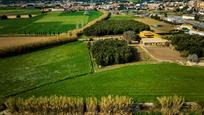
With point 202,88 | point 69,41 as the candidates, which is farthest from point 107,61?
point 69,41

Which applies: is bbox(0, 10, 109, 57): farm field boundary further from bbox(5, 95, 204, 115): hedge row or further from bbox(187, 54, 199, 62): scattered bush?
bbox(187, 54, 199, 62): scattered bush

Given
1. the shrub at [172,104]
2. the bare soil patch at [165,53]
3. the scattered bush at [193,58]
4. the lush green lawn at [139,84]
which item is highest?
the shrub at [172,104]

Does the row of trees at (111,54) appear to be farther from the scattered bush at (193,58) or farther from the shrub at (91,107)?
the shrub at (91,107)

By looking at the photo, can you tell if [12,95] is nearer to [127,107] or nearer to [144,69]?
[127,107]

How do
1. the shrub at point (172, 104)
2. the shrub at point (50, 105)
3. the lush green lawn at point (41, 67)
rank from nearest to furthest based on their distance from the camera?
the shrub at point (172, 104), the shrub at point (50, 105), the lush green lawn at point (41, 67)

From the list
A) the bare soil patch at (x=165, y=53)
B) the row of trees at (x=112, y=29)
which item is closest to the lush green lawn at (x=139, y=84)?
the bare soil patch at (x=165, y=53)
